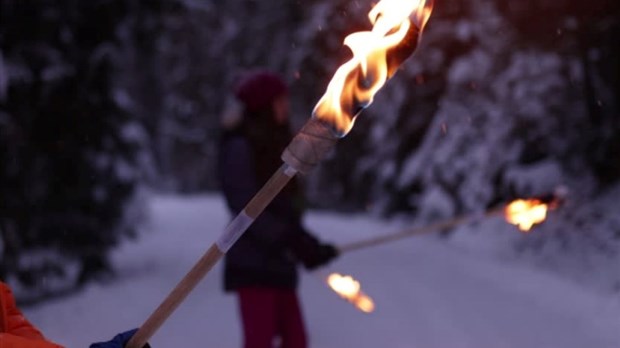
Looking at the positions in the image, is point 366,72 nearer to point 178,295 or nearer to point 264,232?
point 178,295

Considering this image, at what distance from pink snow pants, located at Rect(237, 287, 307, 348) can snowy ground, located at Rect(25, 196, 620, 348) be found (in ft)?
8.26

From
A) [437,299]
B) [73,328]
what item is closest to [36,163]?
[73,328]

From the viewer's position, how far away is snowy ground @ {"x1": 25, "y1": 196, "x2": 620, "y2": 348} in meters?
7.45

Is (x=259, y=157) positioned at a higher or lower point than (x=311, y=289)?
lower

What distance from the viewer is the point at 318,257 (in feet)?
16.2

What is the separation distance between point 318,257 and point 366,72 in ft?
8.69

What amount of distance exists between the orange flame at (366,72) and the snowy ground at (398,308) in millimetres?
4886

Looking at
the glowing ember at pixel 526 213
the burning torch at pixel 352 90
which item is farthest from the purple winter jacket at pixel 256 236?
the burning torch at pixel 352 90

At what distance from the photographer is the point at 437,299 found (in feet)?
31.0

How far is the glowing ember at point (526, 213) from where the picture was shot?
195 inches

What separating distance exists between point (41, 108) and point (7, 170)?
2.78 feet

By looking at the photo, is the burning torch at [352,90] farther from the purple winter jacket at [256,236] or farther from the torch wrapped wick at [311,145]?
the purple winter jacket at [256,236]

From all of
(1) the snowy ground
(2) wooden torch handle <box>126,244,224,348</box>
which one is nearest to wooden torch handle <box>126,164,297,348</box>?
(2) wooden torch handle <box>126,244,224,348</box>

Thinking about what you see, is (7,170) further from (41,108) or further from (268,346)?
(268,346)
